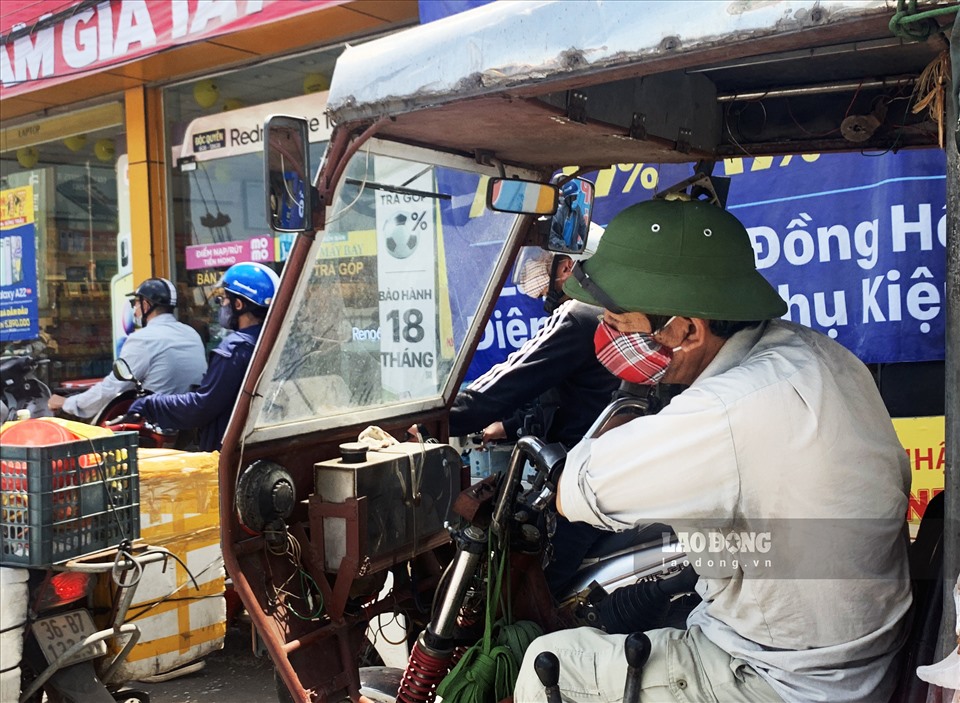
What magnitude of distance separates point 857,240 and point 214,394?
3361 millimetres

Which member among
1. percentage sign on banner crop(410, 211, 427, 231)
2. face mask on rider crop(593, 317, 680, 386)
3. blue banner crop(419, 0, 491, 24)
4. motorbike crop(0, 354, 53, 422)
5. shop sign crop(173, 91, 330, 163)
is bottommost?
motorbike crop(0, 354, 53, 422)

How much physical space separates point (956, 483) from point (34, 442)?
2694mm

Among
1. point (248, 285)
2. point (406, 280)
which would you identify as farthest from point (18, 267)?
point (406, 280)

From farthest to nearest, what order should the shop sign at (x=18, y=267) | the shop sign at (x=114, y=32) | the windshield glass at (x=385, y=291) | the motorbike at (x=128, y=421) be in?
the shop sign at (x=18, y=267)
the shop sign at (x=114, y=32)
the motorbike at (x=128, y=421)
the windshield glass at (x=385, y=291)

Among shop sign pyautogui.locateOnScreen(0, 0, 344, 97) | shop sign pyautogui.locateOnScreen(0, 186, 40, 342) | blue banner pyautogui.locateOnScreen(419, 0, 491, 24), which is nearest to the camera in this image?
blue banner pyautogui.locateOnScreen(419, 0, 491, 24)

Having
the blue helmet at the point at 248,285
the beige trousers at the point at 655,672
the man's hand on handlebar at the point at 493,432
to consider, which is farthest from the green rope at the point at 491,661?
the blue helmet at the point at 248,285

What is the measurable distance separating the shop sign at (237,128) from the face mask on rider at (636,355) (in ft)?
18.1

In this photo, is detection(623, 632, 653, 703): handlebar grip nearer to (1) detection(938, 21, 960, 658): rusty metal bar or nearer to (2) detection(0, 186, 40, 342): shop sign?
(1) detection(938, 21, 960, 658): rusty metal bar

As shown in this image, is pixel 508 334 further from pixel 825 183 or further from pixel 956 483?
pixel 956 483

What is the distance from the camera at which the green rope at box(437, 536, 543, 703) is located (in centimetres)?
225

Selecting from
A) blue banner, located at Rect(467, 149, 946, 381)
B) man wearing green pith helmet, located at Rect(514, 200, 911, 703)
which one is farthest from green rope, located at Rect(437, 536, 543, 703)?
blue banner, located at Rect(467, 149, 946, 381)

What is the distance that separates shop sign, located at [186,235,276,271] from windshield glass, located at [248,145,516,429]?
16.2 feet

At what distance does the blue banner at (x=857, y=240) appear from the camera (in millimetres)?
4516

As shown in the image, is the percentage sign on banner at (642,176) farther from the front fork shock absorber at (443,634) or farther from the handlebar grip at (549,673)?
the handlebar grip at (549,673)
